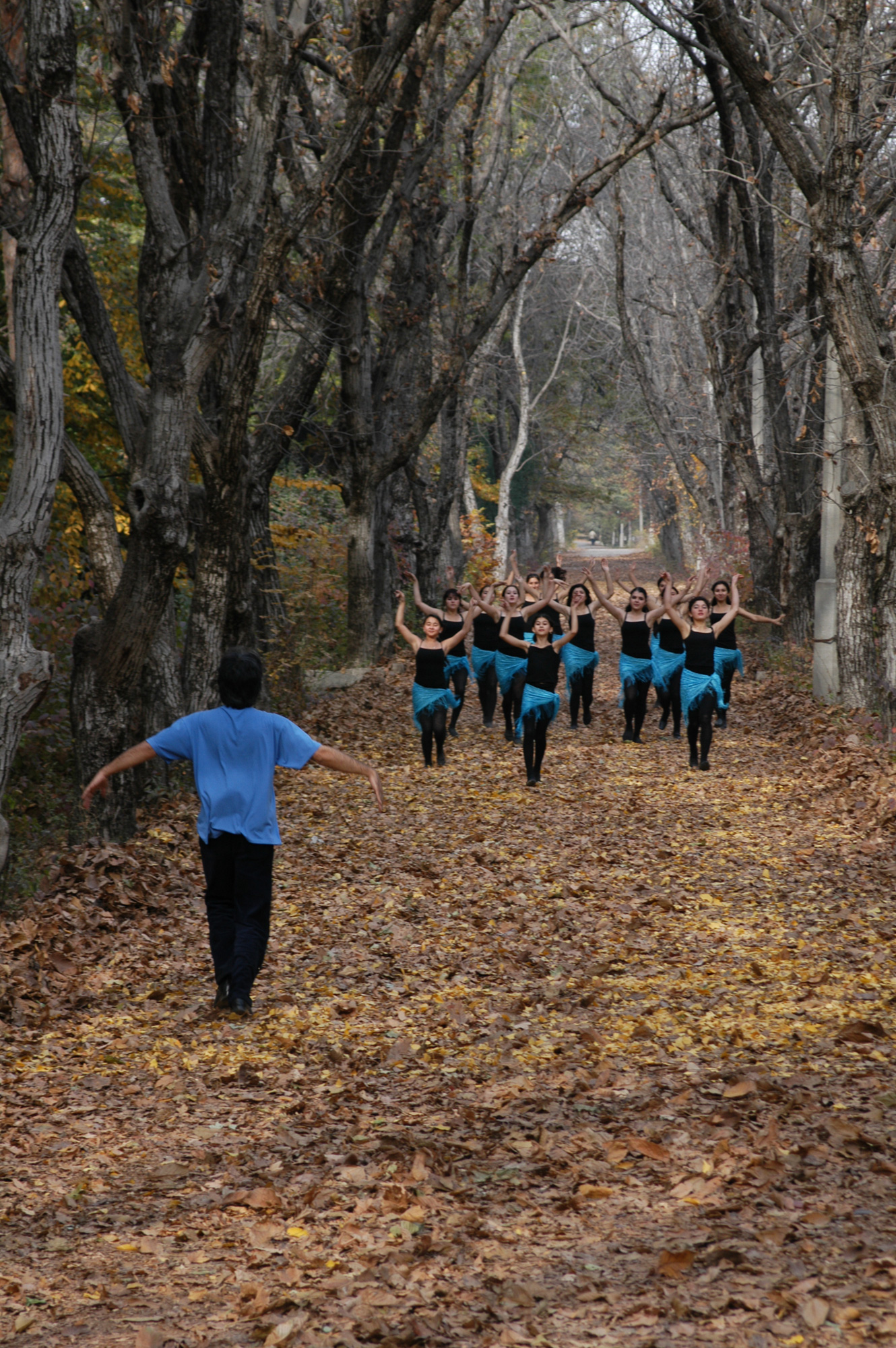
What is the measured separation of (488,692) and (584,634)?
153cm

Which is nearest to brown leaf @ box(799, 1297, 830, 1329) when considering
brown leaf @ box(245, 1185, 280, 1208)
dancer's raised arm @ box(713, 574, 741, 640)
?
brown leaf @ box(245, 1185, 280, 1208)

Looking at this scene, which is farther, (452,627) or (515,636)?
(515,636)

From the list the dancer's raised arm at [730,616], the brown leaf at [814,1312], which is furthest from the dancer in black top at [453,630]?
the brown leaf at [814,1312]

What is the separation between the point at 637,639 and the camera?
15867 millimetres

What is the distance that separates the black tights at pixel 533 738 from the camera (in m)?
13.0

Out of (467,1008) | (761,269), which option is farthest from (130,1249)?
(761,269)

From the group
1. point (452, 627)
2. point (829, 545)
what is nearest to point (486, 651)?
point (452, 627)

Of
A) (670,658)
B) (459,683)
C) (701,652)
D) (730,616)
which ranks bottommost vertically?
(459,683)

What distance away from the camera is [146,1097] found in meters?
5.77

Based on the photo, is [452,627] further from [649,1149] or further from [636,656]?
[649,1149]

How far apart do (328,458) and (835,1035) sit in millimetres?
16026

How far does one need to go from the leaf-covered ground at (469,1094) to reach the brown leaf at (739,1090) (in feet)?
0.05

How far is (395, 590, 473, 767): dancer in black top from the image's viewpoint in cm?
1372

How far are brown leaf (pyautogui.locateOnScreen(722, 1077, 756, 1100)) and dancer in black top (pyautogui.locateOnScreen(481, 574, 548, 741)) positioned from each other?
1012cm
